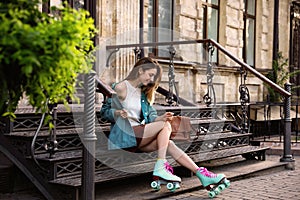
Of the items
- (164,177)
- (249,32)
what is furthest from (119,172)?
(249,32)

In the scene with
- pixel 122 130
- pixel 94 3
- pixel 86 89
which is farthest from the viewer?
pixel 94 3

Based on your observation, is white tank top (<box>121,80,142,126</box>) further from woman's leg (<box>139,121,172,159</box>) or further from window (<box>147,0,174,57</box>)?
window (<box>147,0,174,57</box>)

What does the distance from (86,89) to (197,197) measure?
71.4 inches

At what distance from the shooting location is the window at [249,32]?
14.1 m

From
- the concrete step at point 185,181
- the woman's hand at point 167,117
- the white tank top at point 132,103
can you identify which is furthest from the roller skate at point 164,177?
the white tank top at point 132,103

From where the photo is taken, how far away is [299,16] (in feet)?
55.0

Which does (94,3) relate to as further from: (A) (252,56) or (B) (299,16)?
(B) (299,16)

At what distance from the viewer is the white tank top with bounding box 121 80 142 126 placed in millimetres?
5441

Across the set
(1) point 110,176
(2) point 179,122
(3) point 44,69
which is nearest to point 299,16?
(2) point 179,122

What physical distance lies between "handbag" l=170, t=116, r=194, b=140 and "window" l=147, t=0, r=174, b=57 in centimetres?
444

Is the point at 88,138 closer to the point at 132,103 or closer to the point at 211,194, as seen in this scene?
the point at 132,103

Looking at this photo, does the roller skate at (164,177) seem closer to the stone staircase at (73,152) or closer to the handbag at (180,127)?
the stone staircase at (73,152)

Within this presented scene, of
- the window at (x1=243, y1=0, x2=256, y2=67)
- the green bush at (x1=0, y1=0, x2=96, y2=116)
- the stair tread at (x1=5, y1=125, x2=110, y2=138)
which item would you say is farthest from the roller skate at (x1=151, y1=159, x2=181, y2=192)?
the window at (x1=243, y1=0, x2=256, y2=67)

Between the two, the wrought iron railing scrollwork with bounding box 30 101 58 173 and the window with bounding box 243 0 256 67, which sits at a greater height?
the window with bounding box 243 0 256 67
